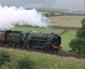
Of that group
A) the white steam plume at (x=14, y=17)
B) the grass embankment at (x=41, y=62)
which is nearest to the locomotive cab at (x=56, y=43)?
the grass embankment at (x=41, y=62)

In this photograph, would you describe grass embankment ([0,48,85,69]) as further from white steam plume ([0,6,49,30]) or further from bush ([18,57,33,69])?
white steam plume ([0,6,49,30])

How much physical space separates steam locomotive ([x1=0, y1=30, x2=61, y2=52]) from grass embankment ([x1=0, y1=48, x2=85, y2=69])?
240 inches

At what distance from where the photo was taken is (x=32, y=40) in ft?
187

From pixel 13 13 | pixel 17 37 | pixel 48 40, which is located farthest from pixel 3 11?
pixel 48 40

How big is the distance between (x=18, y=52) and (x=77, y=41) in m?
10.1

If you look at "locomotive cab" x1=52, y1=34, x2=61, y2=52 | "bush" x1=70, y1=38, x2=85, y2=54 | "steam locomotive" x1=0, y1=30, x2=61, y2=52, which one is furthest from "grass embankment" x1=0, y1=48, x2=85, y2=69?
"bush" x1=70, y1=38, x2=85, y2=54

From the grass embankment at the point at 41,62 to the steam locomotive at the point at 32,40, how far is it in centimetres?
609

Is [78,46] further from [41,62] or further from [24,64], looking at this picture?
[24,64]

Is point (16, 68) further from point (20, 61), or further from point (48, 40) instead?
point (48, 40)

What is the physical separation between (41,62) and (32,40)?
35.6 feet

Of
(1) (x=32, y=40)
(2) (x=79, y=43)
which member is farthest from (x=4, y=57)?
(2) (x=79, y=43)

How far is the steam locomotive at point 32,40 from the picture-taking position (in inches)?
2181

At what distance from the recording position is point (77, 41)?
180 ft

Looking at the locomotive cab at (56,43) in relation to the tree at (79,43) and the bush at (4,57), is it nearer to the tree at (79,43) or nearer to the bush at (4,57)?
the tree at (79,43)
